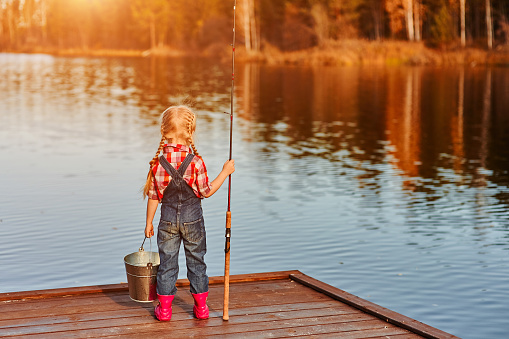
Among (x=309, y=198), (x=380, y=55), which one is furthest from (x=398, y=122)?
(x=380, y=55)

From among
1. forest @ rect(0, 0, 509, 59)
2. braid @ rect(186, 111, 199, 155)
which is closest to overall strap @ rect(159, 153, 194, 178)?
braid @ rect(186, 111, 199, 155)

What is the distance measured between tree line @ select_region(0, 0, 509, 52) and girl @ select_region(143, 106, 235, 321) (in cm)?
5404

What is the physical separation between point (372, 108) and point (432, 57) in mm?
30925

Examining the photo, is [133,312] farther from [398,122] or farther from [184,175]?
[398,122]

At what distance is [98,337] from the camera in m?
4.85

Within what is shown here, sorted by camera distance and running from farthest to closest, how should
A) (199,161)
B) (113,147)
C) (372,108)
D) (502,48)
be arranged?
(502,48) < (372,108) < (113,147) < (199,161)

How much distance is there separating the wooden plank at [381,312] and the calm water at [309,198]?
5.09ft

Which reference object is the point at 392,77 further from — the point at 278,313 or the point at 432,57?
the point at 278,313

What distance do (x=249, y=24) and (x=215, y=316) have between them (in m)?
71.3

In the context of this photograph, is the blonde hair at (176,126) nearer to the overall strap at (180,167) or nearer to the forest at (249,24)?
the overall strap at (180,167)

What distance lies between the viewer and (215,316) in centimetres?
534

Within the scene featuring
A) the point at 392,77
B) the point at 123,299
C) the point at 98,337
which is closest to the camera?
the point at 98,337

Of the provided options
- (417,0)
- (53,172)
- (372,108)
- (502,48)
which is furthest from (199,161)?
(417,0)

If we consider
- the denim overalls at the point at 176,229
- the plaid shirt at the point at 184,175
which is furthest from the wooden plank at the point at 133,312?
the plaid shirt at the point at 184,175
